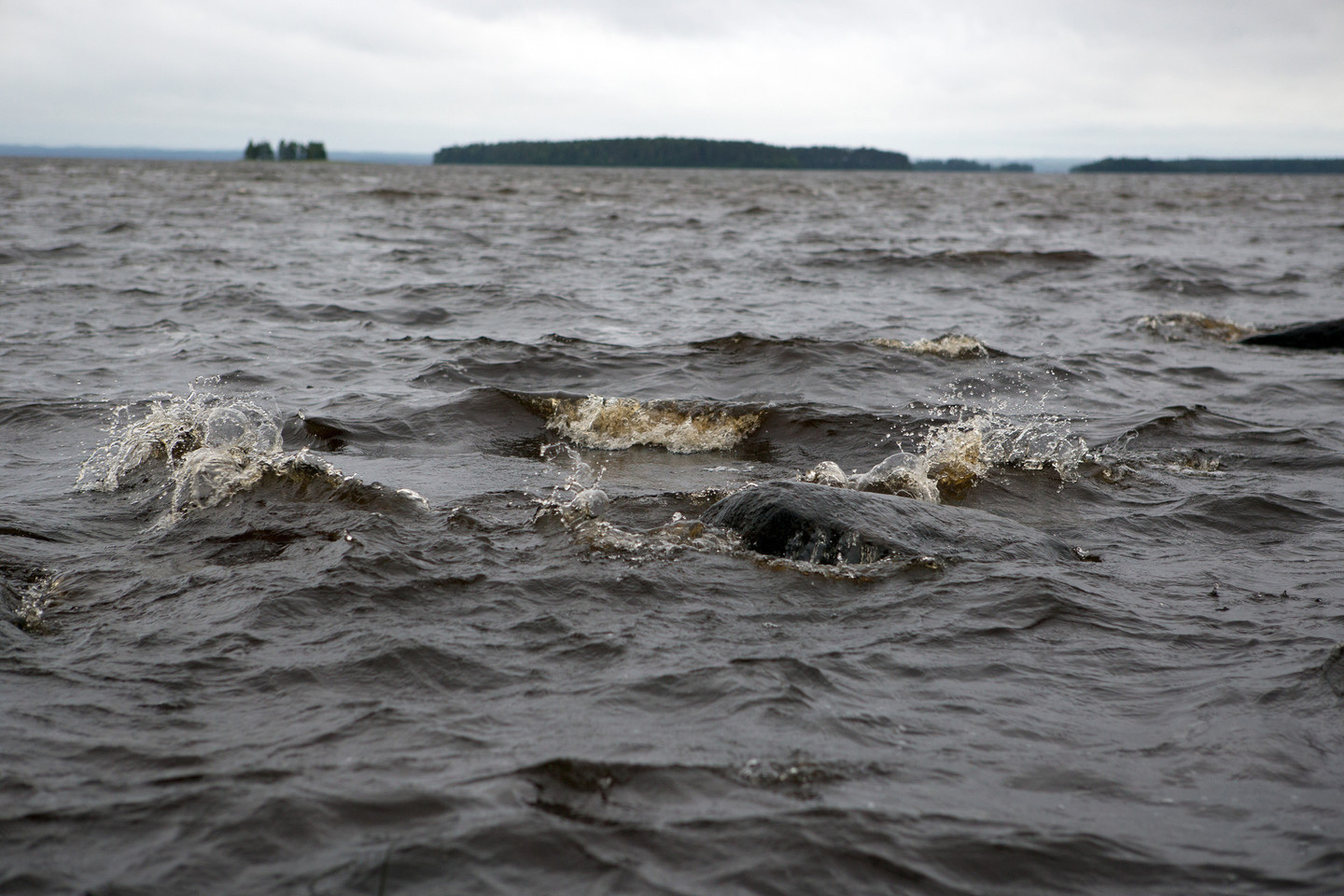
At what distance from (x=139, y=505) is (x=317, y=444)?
168 cm

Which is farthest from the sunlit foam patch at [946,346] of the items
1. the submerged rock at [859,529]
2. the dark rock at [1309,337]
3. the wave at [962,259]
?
the wave at [962,259]

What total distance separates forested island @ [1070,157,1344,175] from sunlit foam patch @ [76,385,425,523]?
613 ft

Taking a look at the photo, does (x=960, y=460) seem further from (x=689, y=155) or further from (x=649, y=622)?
(x=689, y=155)

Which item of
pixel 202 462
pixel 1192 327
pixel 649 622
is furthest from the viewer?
pixel 1192 327

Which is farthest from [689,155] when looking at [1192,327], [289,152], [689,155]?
[1192,327]

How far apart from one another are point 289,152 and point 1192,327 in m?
167

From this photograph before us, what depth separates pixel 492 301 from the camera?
609 inches

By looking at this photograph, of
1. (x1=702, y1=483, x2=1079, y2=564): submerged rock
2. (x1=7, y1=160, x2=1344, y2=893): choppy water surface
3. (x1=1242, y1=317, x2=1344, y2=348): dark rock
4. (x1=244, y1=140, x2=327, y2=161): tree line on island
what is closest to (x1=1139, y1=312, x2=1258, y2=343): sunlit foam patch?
(x1=1242, y1=317, x2=1344, y2=348): dark rock

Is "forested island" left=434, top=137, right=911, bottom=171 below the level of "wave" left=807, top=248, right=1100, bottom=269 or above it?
above

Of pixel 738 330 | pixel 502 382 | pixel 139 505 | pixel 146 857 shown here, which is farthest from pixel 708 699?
pixel 738 330

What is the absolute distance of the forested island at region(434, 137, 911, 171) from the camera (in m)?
173

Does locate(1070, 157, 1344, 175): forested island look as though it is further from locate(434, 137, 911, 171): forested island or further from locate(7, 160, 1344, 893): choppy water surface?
locate(7, 160, 1344, 893): choppy water surface

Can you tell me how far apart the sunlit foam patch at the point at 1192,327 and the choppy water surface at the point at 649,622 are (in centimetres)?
146

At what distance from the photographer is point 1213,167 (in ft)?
597
